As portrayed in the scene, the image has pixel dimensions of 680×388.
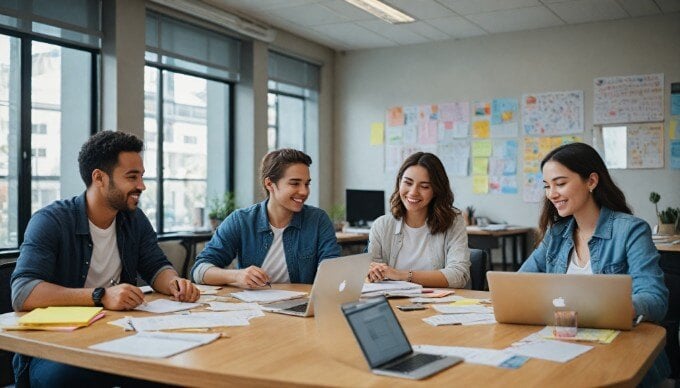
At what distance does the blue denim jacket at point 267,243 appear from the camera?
2.94 m

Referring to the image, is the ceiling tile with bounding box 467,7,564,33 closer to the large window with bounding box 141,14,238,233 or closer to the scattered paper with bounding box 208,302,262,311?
the large window with bounding box 141,14,238,233

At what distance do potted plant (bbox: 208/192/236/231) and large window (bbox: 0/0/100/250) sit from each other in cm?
128

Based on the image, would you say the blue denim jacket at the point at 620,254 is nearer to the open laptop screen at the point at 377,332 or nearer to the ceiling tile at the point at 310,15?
the open laptop screen at the point at 377,332

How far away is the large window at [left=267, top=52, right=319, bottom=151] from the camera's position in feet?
23.3

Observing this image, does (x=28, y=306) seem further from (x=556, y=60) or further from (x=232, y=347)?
(x=556, y=60)

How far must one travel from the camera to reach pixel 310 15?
616 cm

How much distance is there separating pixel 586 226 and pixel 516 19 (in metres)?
4.28

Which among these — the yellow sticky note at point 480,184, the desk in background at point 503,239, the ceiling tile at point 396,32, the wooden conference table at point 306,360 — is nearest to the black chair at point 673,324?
the wooden conference table at point 306,360

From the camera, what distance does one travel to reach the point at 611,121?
6.25 m

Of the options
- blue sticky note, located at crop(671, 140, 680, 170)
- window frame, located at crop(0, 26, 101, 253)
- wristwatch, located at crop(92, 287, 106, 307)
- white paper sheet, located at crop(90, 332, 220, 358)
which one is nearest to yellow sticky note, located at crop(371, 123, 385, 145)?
blue sticky note, located at crop(671, 140, 680, 170)

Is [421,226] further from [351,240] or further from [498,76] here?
[498,76]

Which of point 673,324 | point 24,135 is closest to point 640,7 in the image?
point 673,324

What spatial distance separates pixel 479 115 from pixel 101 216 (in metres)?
5.05

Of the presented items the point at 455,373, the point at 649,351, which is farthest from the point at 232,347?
the point at 649,351
